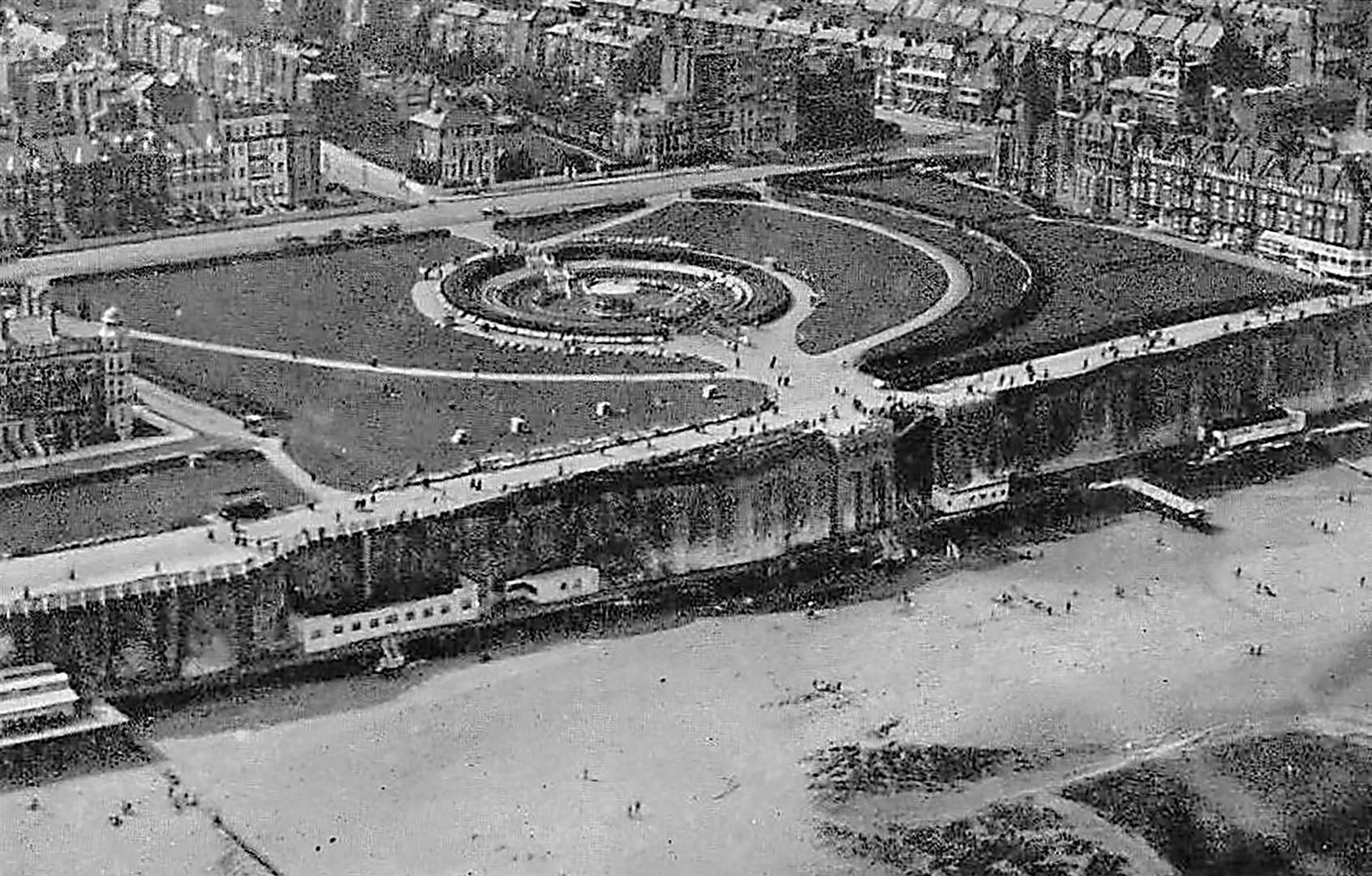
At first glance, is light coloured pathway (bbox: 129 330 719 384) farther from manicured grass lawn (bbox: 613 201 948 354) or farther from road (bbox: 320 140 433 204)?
road (bbox: 320 140 433 204)

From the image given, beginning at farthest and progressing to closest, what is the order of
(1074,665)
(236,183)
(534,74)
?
(534,74) < (236,183) < (1074,665)

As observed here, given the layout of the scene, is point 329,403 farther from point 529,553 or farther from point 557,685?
point 557,685

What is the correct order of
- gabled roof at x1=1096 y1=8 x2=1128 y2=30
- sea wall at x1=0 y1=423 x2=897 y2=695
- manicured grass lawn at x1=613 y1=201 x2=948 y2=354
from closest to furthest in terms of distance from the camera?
sea wall at x1=0 y1=423 x2=897 y2=695 < manicured grass lawn at x1=613 y1=201 x2=948 y2=354 < gabled roof at x1=1096 y1=8 x2=1128 y2=30

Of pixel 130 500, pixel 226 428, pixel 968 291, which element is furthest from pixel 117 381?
pixel 968 291

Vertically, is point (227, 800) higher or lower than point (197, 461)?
lower

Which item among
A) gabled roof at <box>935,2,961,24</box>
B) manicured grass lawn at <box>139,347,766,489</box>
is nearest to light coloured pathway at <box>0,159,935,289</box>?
manicured grass lawn at <box>139,347,766,489</box>

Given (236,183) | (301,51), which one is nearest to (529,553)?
(236,183)

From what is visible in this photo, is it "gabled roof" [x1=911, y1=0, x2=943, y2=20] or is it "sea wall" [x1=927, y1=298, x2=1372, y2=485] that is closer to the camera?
"sea wall" [x1=927, y1=298, x2=1372, y2=485]
